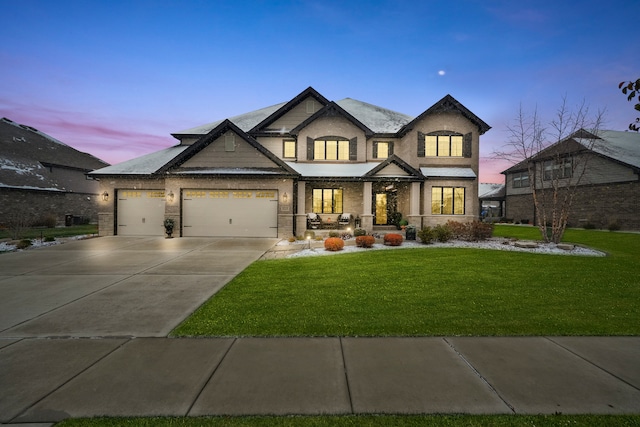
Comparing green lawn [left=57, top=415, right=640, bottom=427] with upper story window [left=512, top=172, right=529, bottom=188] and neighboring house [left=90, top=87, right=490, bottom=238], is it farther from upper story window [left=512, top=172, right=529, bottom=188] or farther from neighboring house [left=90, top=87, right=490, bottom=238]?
→ upper story window [left=512, top=172, right=529, bottom=188]

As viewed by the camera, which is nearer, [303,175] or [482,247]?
[482,247]

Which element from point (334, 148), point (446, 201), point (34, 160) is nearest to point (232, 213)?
point (334, 148)

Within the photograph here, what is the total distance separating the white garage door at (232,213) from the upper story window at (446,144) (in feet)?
38.4

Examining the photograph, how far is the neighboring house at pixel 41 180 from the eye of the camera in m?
24.2

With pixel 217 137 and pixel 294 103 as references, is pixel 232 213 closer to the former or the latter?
pixel 217 137

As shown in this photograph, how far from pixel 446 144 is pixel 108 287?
2122 centimetres

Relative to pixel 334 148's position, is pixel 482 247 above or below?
below

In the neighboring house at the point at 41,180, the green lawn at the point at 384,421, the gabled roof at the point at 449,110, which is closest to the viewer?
the green lawn at the point at 384,421

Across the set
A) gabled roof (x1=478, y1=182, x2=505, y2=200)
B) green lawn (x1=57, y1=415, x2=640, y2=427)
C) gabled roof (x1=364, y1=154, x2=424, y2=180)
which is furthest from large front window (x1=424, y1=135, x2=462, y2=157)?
gabled roof (x1=478, y1=182, x2=505, y2=200)

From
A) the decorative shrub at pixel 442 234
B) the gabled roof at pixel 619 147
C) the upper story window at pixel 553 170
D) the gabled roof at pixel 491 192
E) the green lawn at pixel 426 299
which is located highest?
the gabled roof at pixel 619 147

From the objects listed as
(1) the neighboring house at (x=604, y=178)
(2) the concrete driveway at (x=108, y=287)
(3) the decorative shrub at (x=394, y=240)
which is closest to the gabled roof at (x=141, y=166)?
(2) the concrete driveway at (x=108, y=287)

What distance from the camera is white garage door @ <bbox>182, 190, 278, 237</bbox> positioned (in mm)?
17688

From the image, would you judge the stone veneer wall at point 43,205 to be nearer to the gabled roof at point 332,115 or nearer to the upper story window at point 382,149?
the gabled roof at point 332,115

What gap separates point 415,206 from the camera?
19.4m
